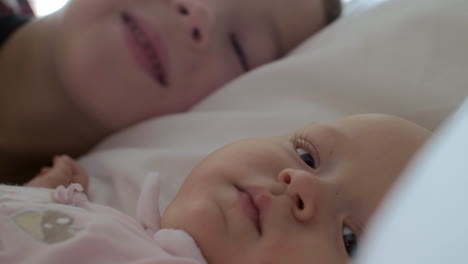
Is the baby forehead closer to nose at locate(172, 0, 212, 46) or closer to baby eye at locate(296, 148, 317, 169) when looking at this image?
nose at locate(172, 0, 212, 46)

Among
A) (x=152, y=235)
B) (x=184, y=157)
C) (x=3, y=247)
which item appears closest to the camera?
(x=3, y=247)

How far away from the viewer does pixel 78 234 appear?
43cm

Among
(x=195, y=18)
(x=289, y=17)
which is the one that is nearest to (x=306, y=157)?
(x=195, y=18)

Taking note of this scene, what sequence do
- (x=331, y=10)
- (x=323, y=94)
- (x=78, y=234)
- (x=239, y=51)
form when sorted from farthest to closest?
(x=331, y=10), (x=239, y=51), (x=323, y=94), (x=78, y=234)

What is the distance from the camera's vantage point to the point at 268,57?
1.10m

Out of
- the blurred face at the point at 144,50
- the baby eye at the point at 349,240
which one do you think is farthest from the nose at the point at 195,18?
the baby eye at the point at 349,240

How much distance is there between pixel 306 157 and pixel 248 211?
14 cm

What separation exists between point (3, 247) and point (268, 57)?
0.83 meters

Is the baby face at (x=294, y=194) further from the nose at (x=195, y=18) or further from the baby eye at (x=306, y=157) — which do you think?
the nose at (x=195, y=18)

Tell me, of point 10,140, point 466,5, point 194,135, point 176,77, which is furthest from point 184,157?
point 466,5

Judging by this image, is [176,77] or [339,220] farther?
[176,77]

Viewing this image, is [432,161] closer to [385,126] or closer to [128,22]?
[385,126]

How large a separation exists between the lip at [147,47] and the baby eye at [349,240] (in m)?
0.61

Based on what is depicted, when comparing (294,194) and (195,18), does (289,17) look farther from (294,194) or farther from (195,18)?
(294,194)
